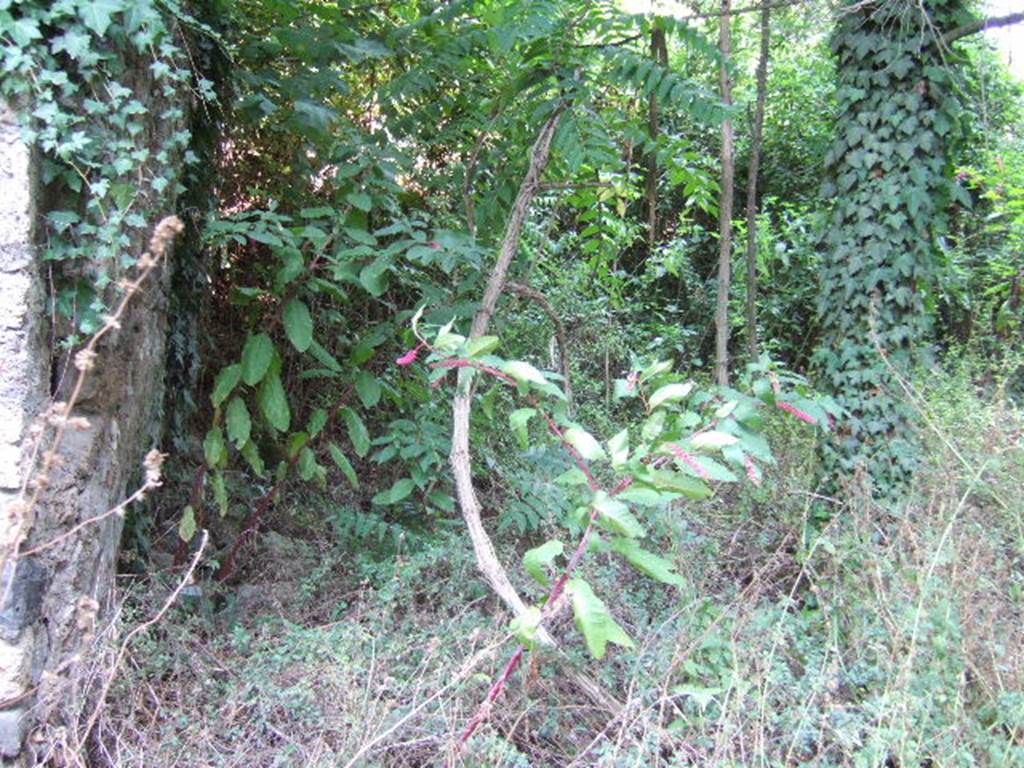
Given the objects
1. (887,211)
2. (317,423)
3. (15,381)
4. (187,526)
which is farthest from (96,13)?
(887,211)

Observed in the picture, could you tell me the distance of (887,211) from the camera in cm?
378

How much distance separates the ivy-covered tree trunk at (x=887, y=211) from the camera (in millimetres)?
3729

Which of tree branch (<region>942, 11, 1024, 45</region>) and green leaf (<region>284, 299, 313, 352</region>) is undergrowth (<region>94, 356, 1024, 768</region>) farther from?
tree branch (<region>942, 11, 1024, 45</region>)

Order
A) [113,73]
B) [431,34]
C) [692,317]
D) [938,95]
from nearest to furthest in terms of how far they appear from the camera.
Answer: [113,73] < [431,34] < [938,95] < [692,317]

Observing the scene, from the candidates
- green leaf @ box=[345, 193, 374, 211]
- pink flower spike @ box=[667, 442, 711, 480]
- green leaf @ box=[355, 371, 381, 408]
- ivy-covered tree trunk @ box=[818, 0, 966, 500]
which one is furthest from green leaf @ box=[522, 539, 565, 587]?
ivy-covered tree trunk @ box=[818, 0, 966, 500]

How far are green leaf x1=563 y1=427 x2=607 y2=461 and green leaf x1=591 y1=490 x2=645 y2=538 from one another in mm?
124

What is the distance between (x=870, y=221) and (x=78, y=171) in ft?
11.6

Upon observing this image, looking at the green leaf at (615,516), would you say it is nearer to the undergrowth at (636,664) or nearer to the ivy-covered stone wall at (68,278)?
the undergrowth at (636,664)

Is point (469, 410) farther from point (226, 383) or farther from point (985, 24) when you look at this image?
point (985, 24)

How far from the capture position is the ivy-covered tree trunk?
3.73 m

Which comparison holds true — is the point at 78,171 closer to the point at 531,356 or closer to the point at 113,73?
the point at 113,73

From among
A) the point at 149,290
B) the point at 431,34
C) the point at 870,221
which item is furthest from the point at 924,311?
the point at 149,290

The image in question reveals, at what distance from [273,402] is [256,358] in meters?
0.19

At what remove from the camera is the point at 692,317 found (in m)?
8.60
